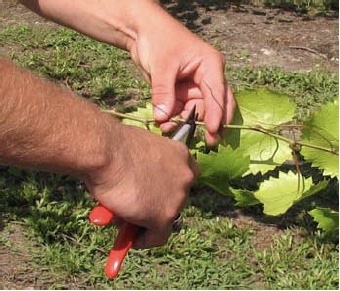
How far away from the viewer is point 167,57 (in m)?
2.33

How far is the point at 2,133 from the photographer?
1.59m

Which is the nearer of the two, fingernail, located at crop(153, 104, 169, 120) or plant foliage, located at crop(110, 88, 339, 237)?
fingernail, located at crop(153, 104, 169, 120)

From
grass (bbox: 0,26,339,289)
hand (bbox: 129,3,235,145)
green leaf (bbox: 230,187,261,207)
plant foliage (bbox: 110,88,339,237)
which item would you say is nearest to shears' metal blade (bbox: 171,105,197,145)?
hand (bbox: 129,3,235,145)

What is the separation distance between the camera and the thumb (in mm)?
2270

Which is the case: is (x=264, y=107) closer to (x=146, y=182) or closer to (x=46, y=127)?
(x=146, y=182)

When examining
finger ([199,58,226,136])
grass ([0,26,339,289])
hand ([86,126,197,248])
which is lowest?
grass ([0,26,339,289])

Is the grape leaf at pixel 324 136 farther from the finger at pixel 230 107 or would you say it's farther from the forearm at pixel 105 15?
the forearm at pixel 105 15

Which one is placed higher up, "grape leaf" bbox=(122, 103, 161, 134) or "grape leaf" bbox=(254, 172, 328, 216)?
"grape leaf" bbox=(122, 103, 161, 134)

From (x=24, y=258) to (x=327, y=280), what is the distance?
1.17m

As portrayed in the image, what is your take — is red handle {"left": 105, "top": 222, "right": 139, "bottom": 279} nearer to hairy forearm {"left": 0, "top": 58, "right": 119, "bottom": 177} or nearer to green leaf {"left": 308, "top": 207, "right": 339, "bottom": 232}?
hairy forearm {"left": 0, "top": 58, "right": 119, "bottom": 177}

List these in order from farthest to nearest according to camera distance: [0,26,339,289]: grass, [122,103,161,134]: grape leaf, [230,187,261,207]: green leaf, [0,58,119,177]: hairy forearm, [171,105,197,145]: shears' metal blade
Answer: [0,26,339,289]: grass, [230,187,261,207]: green leaf, [122,103,161,134]: grape leaf, [171,105,197,145]: shears' metal blade, [0,58,119,177]: hairy forearm

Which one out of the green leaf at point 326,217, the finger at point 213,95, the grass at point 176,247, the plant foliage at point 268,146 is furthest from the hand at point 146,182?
the grass at point 176,247

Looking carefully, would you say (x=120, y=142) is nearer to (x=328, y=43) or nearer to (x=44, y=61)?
(x=44, y=61)

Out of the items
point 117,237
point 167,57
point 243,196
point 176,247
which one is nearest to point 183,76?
point 167,57
